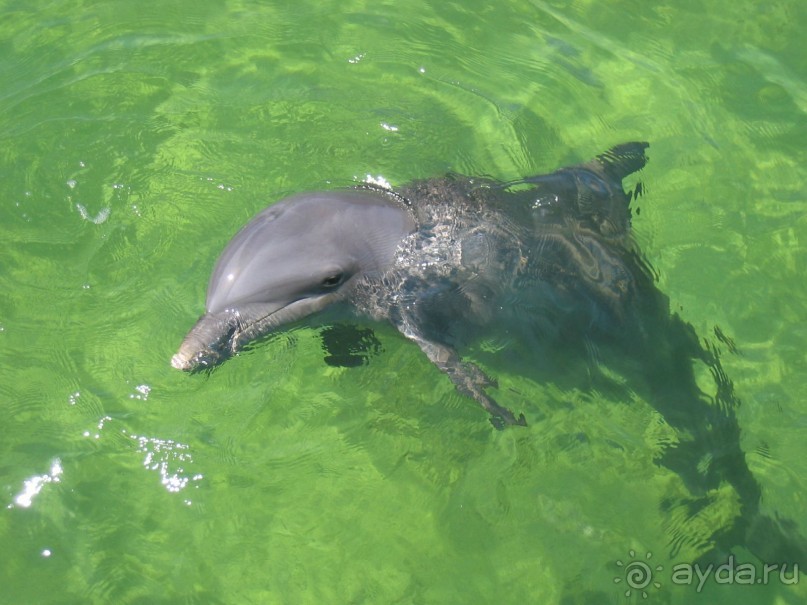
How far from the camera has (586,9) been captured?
8.76m

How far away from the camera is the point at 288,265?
16.8 ft

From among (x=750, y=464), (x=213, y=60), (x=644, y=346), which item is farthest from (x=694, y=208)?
(x=213, y=60)

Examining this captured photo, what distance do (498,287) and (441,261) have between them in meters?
0.50

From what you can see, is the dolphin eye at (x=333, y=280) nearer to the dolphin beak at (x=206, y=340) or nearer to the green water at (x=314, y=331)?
the dolphin beak at (x=206, y=340)

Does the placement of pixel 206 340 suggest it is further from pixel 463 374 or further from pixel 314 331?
pixel 463 374

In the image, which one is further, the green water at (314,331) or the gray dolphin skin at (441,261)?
the green water at (314,331)

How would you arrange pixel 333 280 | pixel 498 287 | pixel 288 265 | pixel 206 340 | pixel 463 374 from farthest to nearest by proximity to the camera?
pixel 498 287, pixel 463 374, pixel 333 280, pixel 288 265, pixel 206 340

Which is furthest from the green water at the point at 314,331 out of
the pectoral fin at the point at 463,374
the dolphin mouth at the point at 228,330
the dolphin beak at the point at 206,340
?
the dolphin beak at the point at 206,340

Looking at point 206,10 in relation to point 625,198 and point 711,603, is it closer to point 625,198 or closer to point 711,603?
point 625,198

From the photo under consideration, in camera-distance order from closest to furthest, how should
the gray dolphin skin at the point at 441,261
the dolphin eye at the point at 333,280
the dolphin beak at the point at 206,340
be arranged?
the dolphin beak at the point at 206,340, the gray dolphin skin at the point at 441,261, the dolphin eye at the point at 333,280

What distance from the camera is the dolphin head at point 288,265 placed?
5023 mm

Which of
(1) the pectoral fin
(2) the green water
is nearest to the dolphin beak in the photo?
(2) the green water

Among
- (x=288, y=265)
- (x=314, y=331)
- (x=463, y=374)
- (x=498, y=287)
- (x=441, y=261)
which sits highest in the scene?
(x=288, y=265)

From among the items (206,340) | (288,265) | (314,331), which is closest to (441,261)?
(314,331)
